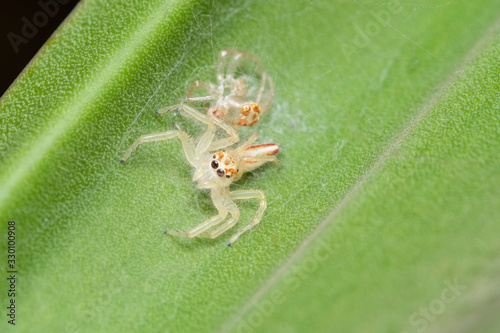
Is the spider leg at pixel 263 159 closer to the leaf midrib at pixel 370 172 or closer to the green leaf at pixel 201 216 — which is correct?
the green leaf at pixel 201 216

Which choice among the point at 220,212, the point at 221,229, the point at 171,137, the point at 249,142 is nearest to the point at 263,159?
the point at 249,142

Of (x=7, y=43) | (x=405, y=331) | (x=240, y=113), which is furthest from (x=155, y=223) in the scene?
(x=7, y=43)

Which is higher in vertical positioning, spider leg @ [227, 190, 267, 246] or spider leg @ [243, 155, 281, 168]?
spider leg @ [243, 155, 281, 168]

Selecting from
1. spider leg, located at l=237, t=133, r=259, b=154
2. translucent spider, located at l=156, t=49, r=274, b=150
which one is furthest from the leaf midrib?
translucent spider, located at l=156, t=49, r=274, b=150

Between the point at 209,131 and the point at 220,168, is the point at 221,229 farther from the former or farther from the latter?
the point at 209,131

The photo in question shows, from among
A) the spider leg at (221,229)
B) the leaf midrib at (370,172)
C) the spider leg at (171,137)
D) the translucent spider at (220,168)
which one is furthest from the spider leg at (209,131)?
the leaf midrib at (370,172)

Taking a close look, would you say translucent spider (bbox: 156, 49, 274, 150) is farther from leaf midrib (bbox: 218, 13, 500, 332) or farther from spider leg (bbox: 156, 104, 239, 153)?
leaf midrib (bbox: 218, 13, 500, 332)
